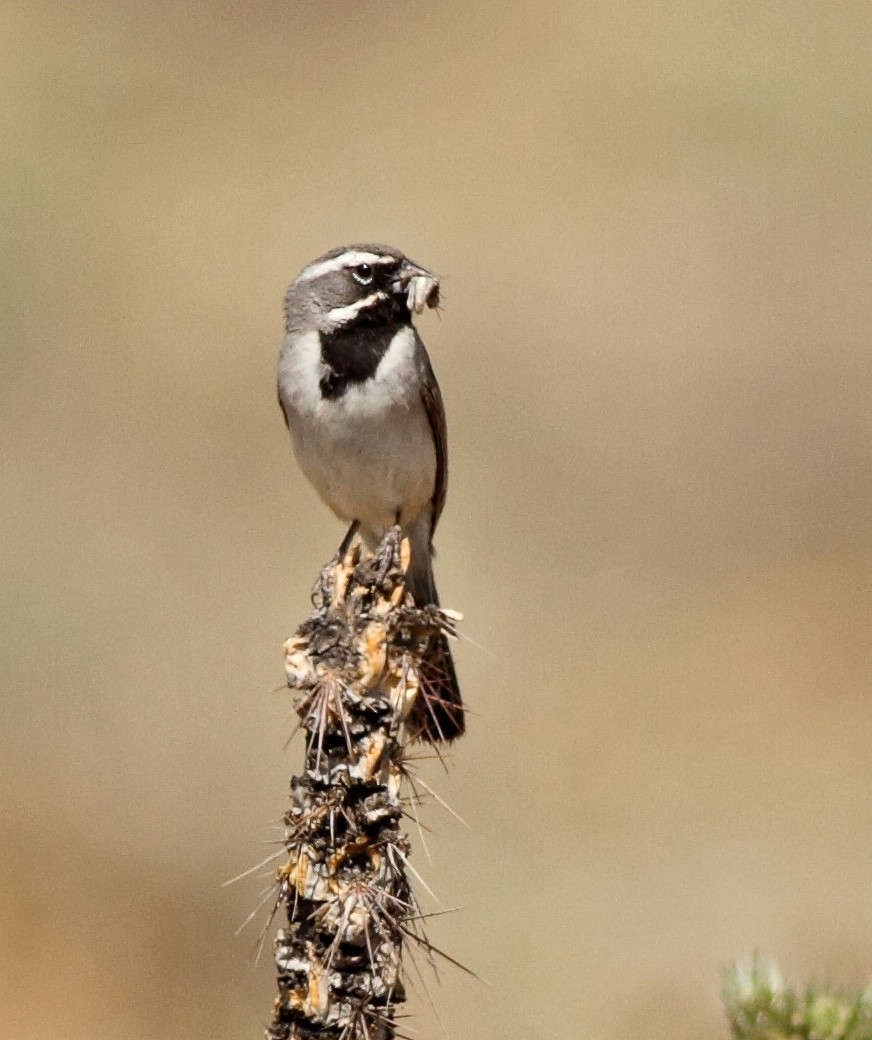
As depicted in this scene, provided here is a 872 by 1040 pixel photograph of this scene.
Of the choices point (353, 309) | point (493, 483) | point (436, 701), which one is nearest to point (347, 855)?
point (436, 701)

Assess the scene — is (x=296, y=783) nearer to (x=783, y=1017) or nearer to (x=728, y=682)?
(x=783, y=1017)

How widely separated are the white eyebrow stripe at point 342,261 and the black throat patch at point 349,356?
0.93ft

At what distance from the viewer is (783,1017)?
12.9ft

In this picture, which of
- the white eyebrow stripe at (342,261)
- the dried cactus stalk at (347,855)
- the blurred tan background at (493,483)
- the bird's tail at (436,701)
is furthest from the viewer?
the blurred tan background at (493,483)

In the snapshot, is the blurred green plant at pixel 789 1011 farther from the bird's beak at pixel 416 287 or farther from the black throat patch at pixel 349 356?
the black throat patch at pixel 349 356

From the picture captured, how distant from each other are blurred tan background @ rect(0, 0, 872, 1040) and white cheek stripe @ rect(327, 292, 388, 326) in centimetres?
212

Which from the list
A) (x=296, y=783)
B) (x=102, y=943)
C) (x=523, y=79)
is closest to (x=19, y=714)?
(x=102, y=943)

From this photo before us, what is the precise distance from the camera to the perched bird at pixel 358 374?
25.4 ft

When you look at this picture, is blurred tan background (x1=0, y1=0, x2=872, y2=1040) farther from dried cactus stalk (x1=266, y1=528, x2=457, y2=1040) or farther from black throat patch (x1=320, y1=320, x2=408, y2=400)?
dried cactus stalk (x1=266, y1=528, x2=457, y2=1040)

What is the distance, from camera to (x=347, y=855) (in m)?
4.44

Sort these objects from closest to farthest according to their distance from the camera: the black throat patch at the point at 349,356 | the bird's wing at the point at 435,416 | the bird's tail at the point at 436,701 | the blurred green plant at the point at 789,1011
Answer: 1. the blurred green plant at the point at 789,1011
2. the bird's tail at the point at 436,701
3. the black throat patch at the point at 349,356
4. the bird's wing at the point at 435,416

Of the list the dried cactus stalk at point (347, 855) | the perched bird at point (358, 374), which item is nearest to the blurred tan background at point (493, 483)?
the perched bird at point (358, 374)

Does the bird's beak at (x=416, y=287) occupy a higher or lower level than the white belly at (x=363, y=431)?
higher

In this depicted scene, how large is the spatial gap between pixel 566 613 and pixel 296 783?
374 inches
